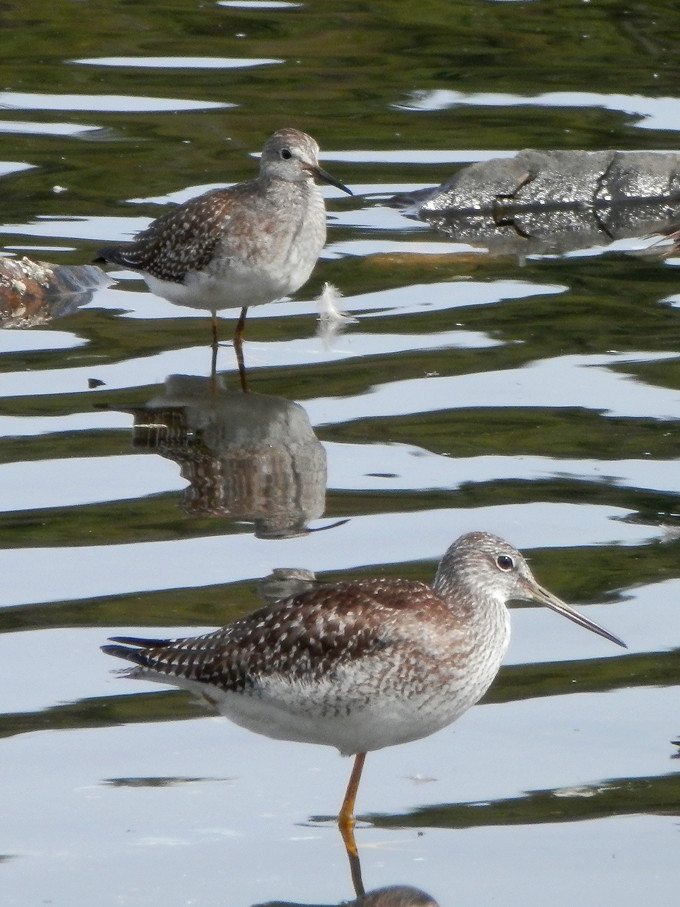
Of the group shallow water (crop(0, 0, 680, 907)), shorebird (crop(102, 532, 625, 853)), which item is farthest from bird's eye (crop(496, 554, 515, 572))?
shallow water (crop(0, 0, 680, 907))

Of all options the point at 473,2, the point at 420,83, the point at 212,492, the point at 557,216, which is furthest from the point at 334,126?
the point at 212,492

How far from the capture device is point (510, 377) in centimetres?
1082

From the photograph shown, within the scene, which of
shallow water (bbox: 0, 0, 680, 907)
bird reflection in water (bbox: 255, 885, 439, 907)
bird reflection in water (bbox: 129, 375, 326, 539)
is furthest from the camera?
bird reflection in water (bbox: 129, 375, 326, 539)

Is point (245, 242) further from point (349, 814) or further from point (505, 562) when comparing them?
point (349, 814)

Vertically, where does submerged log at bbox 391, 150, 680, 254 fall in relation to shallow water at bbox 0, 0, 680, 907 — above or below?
above

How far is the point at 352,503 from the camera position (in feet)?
29.7

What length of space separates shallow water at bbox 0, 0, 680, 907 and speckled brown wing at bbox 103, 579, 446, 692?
1.29ft

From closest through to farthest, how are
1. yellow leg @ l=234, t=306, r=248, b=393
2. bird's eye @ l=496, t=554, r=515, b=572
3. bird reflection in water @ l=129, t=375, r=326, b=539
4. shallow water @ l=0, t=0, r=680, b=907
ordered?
shallow water @ l=0, t=0, r=680, b=907 < bird's eye @ l=496, t=554, r=515, b=572 < bird reflection in water @ l=129, t=375, r=326, b=539 < yellow leg @ l=234, t=306, r=248, b=393

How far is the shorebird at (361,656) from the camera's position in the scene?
624 centimetres

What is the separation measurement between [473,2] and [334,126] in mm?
5148

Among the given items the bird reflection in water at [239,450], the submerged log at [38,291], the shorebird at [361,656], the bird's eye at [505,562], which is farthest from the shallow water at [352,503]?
the bird's eye at [505,562]

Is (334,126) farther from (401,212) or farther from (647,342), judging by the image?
(647,342)

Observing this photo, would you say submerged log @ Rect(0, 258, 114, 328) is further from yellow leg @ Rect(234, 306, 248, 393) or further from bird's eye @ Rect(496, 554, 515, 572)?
bird's eye @ Rect(496, 554, 515, 572)

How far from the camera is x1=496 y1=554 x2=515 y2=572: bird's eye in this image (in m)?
6.56
